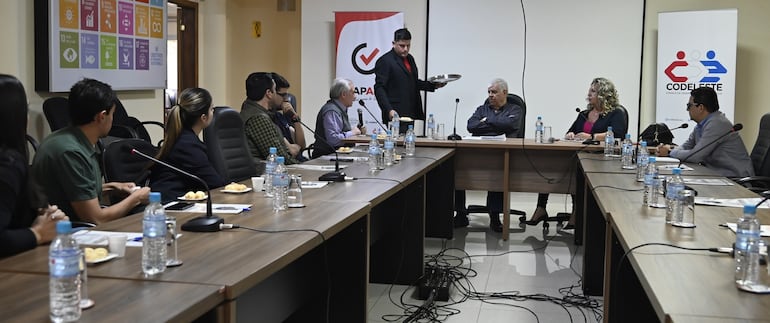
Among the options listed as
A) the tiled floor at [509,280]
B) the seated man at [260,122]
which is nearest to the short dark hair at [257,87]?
the seated man at [260,122]

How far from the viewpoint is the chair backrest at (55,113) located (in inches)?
231

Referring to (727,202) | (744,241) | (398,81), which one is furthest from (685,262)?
(398,81)

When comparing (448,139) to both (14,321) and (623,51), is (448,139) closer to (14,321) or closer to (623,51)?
(623,51)

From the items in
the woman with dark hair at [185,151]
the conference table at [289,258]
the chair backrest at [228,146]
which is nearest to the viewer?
the conference table at [289,258]

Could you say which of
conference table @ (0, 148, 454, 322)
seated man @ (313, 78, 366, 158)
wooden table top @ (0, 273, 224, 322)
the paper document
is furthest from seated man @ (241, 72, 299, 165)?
wooden table top @ (0, 273, 224, 322)

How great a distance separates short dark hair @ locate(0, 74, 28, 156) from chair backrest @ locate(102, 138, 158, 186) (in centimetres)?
146

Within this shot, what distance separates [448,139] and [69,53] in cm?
289

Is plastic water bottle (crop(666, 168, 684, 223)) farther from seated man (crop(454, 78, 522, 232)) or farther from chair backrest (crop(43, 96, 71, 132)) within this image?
chair backrest (crop(43, 96, 71, 132))

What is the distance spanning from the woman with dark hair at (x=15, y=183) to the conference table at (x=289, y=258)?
0.06 metres

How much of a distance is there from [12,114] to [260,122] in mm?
2918

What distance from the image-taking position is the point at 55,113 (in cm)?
590

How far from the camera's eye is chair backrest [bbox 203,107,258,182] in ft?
14.1

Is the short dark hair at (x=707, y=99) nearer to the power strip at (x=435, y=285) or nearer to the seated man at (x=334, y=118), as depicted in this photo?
the power strip at (x=435, y=285)

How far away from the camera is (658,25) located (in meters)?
7.76
